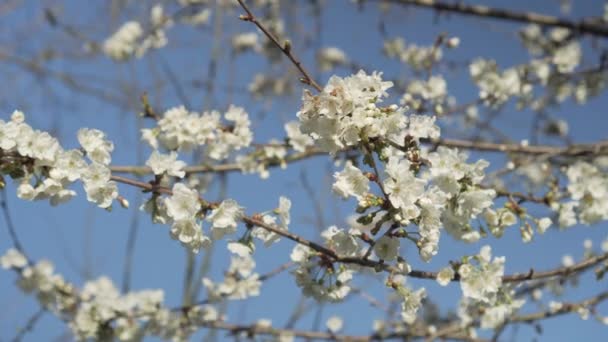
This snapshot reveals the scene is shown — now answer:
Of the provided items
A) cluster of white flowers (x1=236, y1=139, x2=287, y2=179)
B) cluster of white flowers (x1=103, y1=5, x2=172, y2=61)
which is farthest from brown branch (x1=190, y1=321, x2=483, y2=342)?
cluster of white flowers (x1=103, y1=5, x2=172, y2=61)

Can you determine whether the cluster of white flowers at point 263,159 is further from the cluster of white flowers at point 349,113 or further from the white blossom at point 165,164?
the cluster of white flowers at point 349,113

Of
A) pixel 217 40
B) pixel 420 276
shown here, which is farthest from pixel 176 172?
pixel 217 40

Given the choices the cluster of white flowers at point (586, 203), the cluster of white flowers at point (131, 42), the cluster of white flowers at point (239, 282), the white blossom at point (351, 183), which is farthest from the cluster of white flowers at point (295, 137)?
the cluster of white flowers at point (131, 42)

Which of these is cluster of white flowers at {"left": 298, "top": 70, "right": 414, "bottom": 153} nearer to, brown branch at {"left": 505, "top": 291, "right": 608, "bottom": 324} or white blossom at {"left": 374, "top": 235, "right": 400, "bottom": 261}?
white blossom at {"left": 374, "top": 235, "right": 400, "bottom": 261}

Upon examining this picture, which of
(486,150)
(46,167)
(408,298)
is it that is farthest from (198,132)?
(486,150)

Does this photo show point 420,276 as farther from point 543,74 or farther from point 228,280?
point 543,74

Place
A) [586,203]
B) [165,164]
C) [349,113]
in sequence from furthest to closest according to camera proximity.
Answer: [586,203]
[165,164]
[349,113]

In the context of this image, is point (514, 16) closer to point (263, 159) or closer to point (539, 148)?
point (539, 148)
